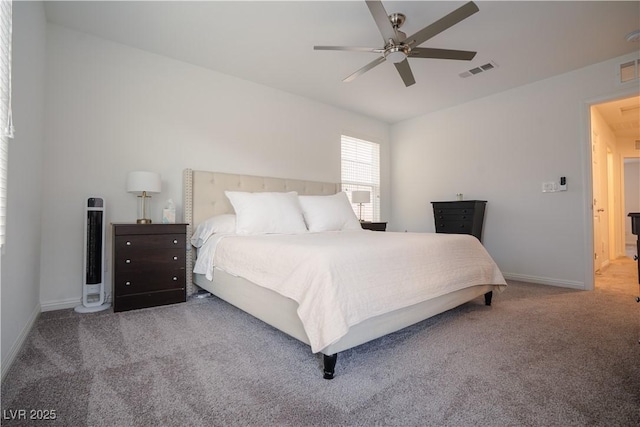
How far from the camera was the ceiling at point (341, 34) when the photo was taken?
93.5 inches

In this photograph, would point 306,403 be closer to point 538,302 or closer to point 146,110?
point 538,302

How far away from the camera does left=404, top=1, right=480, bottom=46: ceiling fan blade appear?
181 centimetres

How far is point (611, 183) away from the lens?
17.8ft

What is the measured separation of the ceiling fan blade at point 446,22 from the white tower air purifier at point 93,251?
2.90 metres

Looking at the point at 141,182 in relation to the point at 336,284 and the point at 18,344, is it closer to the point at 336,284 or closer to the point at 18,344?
the point at 18,344

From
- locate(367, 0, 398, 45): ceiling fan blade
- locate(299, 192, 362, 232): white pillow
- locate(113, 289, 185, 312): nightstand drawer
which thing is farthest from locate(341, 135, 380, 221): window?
locate(113, 289, 185, 312): nightstand drawer

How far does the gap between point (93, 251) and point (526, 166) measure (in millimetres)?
4899

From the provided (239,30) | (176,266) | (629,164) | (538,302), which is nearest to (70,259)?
(176,266)

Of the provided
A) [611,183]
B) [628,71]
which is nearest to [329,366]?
[628,71]

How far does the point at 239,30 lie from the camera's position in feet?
8.75

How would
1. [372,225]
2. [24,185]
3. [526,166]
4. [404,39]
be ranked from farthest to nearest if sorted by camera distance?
1. [372,225]
2. [526,166]
3. [404,39]
4. [24,185]

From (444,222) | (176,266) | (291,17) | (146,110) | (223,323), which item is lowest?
(223,323)

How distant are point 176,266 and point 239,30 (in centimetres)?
227

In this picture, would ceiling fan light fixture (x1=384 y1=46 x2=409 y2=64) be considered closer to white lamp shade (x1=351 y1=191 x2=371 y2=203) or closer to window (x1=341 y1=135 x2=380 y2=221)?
white lamp shade (x1=351 y1=191 x2=371 y2=203)
